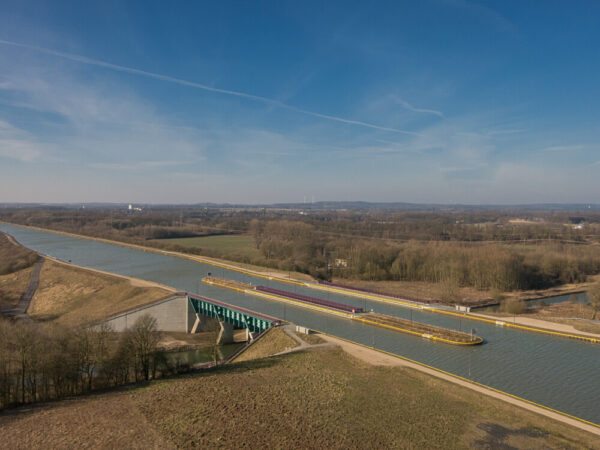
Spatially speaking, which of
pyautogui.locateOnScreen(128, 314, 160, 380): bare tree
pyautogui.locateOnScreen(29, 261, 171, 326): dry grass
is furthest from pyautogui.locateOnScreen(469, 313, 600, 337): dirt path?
pyautogui.locateOnScreen(29, 261, 171, 326): dry grass

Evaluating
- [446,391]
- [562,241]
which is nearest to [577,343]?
[446,391]

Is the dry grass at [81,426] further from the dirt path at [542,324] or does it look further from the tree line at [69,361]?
the dirt path at [542,324]

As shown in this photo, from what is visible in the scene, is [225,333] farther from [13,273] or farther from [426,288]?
[13,273]

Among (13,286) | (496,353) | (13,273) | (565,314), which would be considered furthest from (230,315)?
(13,273)

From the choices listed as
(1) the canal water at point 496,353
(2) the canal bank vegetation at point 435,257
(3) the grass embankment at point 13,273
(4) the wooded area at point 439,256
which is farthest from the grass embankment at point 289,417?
(3) the grass embankment at point 13,273

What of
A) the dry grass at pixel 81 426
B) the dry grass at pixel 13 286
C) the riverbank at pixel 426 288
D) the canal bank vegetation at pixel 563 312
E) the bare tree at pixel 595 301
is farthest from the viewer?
the dry grass at pixel 13 286
